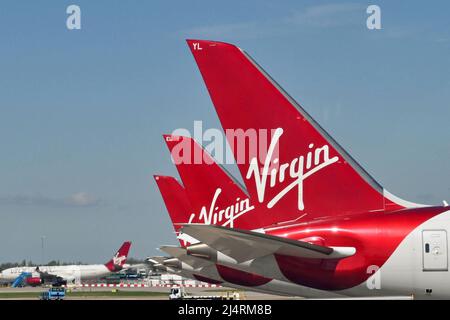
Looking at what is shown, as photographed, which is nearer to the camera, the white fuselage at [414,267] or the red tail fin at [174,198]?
the white fuselage at [414,267]

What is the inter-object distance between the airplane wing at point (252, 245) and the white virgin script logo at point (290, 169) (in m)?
2.08

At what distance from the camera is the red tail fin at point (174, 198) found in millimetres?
44812

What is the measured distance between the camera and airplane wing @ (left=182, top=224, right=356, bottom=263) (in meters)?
15.1

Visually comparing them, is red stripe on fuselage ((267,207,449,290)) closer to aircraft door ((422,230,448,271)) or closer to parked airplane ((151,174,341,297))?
aircraft door ((422,230,448,271))

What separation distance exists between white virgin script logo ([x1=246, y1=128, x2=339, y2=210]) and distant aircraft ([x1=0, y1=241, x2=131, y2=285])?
125496 mm

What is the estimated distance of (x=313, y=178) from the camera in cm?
1884

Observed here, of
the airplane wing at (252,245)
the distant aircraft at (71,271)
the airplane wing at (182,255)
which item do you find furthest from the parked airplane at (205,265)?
the distant aircraft at (71,271)

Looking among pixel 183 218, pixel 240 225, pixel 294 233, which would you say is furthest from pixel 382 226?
pixel 183 218

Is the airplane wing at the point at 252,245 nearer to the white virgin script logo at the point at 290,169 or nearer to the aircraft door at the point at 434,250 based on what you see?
the aircraft door at the point at 434,250

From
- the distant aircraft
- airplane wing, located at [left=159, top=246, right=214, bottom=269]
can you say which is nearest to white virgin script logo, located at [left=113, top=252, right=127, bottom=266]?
the distant aircraft

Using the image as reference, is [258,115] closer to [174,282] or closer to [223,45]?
[223,45]

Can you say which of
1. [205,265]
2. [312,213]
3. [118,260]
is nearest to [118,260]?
[118,260]

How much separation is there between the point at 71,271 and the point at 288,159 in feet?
437

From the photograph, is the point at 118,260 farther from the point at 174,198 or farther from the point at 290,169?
the point at 290,169
